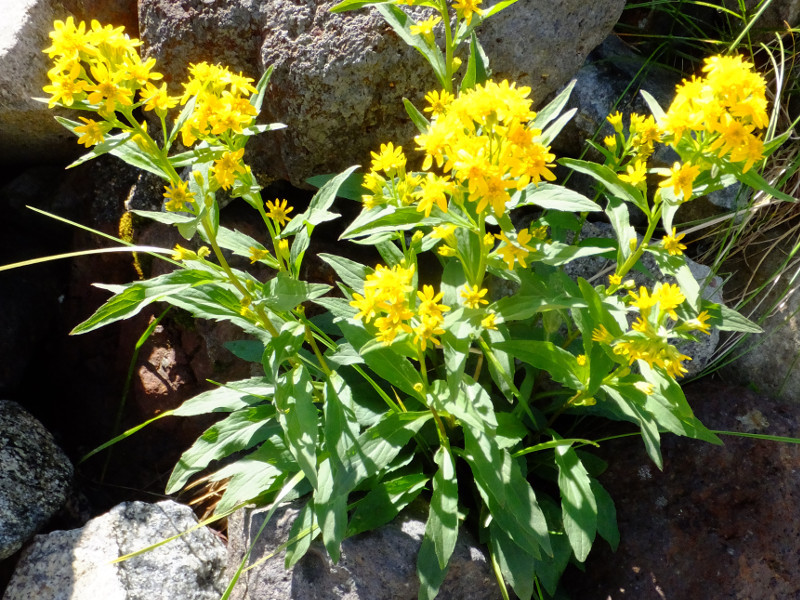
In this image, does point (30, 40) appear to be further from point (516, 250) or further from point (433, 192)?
point (516, 250)

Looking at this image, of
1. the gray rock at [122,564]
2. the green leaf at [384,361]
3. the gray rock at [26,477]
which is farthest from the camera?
the gray rock at [26,477]

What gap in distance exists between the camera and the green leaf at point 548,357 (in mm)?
2131

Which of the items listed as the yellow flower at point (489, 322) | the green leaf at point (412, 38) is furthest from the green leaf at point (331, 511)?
the green leaf at point (412, 38)

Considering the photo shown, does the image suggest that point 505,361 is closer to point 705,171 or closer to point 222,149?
point 705,171

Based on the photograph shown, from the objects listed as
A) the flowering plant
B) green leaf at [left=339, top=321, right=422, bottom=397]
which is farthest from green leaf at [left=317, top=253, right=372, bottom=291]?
green leaf at [left=339, top=321, right=422, bottom=397]

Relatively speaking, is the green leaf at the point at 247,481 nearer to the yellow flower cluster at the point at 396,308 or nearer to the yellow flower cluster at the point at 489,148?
the yellow flower cluster at the point at 396,308

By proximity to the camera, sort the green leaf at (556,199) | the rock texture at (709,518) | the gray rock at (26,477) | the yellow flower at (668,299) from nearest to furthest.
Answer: the yellow flower at (668,299)
the green leaf at (556,199)
the rock texture at (709,518)
the gray rock at (26,477)

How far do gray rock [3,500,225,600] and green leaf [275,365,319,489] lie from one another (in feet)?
3.33

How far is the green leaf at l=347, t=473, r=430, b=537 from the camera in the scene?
234 cm

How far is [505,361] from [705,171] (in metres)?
0.85

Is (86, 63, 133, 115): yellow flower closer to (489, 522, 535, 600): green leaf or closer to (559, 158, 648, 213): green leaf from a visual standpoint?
(559, 158, 648, 213): green leaf

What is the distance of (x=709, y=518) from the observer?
2547 millimetres

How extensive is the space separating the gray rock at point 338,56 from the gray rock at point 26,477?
170 centimetres

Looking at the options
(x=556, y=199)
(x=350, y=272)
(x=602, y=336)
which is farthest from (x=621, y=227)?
(x=350, y=272)
